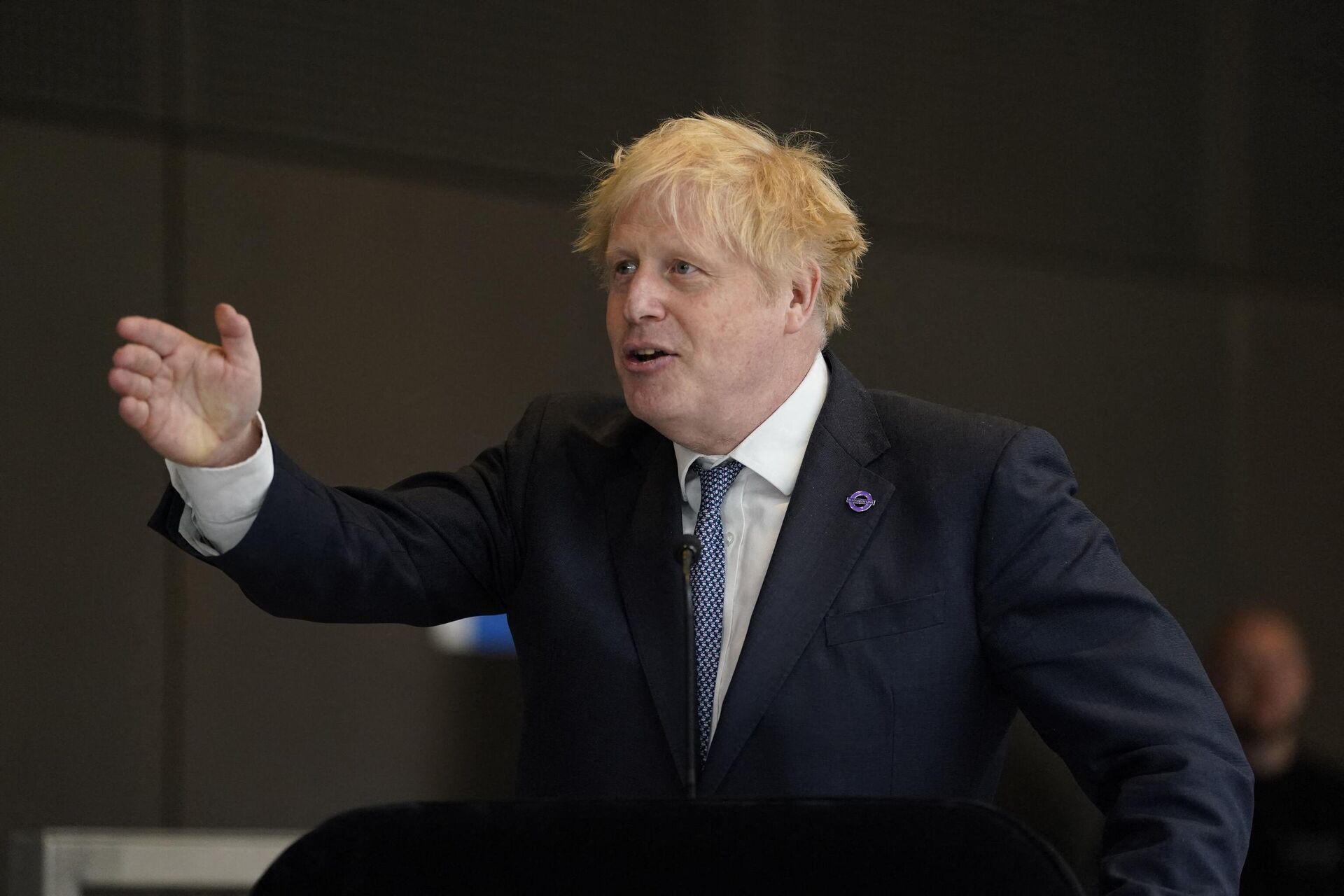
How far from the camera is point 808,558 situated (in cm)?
173

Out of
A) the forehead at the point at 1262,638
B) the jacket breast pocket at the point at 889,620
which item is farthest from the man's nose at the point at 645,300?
the forehead at the point at 1262,638

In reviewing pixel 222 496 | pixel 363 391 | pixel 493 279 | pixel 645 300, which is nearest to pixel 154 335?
pixel 222 496

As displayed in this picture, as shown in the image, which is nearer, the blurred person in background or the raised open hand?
the raised open hand

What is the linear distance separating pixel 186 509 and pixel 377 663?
7.55 ft

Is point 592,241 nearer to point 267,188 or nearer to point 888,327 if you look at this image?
point 267,188

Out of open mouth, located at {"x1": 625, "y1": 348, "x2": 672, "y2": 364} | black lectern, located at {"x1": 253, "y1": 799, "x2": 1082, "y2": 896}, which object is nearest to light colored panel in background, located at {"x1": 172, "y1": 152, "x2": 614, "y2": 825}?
open mouth, located at {"x1": 625, "y1": 348, "x2": 672, "y2": 364}

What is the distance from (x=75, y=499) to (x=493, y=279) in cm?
113

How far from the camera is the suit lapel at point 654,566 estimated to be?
1.71m

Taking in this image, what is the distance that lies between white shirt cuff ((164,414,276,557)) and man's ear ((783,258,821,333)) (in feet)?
2.03

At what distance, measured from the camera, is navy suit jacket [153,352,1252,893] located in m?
1.60

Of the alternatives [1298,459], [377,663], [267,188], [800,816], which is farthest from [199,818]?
[1298,459]

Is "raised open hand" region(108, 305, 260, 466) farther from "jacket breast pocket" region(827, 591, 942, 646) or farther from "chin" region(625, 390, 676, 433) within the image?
"jacket breast pocket" region(827, 591, 942, 646)

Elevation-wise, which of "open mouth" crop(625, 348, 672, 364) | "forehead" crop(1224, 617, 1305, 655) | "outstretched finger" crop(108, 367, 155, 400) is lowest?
"forehead" crop(1224, 617, 1305, 655)

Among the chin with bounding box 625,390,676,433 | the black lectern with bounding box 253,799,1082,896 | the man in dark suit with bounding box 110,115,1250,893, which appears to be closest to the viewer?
the black lectern with bounding box 253,799,1082,896
